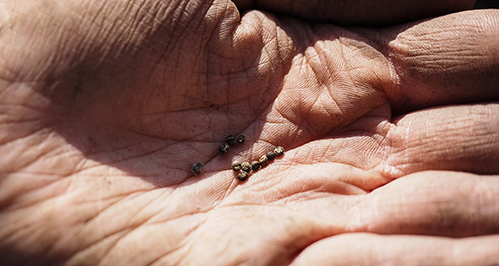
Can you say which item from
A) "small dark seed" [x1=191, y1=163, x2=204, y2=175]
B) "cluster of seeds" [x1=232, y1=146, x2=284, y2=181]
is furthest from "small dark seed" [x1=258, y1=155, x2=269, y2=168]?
"small dark seed" [x1=191, y1=163, x2=204, y2=175]

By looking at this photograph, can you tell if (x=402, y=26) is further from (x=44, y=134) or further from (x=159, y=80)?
(x=44, y=134)

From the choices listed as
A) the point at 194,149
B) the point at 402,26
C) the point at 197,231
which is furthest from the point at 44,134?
the point at 402,26

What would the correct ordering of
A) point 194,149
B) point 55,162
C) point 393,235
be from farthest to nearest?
point 194,149 → point 55,162 → point 393,235

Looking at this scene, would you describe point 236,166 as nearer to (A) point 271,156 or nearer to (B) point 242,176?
(B) point 242,176

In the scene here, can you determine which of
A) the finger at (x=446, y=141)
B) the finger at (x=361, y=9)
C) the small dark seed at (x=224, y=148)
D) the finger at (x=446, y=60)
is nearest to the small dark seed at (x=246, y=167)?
the small dark seed at (x=224, y=148)

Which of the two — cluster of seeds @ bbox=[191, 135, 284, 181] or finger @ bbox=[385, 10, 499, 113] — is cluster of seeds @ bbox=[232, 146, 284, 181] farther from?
finger @ bbox=[385, 10, 499, 113]

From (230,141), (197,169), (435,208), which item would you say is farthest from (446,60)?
(197,169)

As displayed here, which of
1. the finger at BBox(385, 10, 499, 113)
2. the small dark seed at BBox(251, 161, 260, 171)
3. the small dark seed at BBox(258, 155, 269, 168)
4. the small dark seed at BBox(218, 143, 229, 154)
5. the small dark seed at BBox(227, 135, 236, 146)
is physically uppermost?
the finger at BBox(385, 10, 499, 113)
